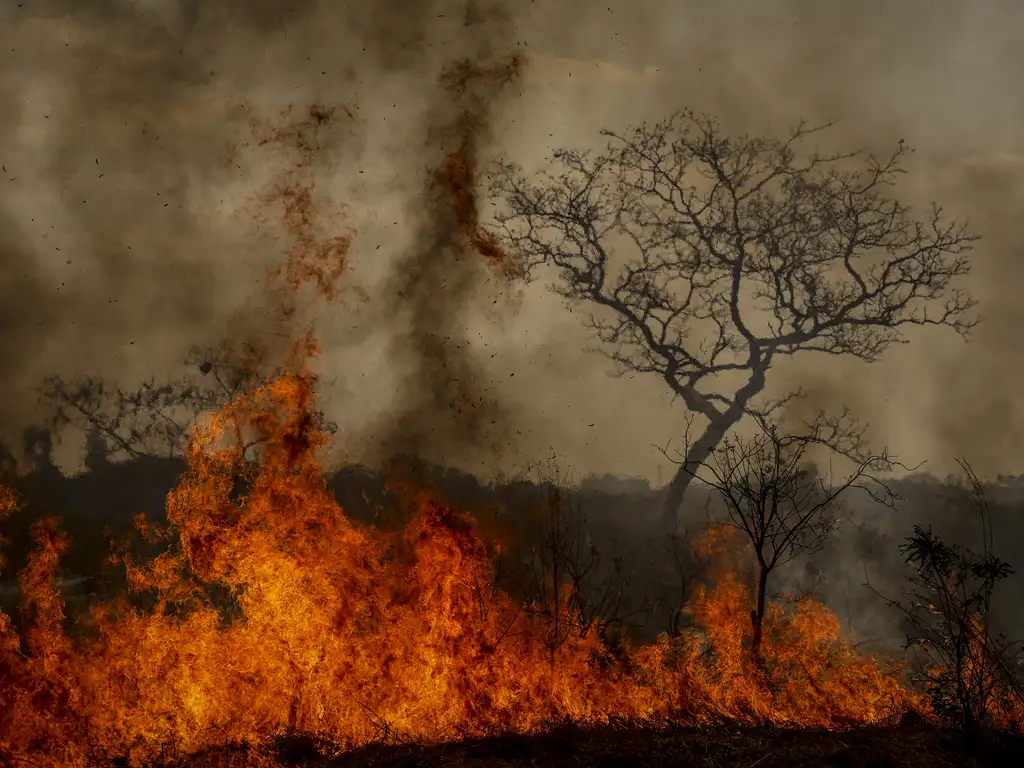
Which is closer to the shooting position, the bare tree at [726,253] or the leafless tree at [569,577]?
the leafless tree at [569,577]

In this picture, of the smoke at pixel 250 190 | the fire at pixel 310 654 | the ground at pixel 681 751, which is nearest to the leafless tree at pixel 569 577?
the fire at pixel 310 654

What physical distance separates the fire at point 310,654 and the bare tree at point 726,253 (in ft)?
14.6

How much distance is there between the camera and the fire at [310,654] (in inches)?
350

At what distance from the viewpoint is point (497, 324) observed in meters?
13.1

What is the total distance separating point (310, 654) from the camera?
9.29 metres

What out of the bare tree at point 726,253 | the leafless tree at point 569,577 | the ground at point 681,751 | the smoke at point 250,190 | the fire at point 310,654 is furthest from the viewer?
the bare tree at point 726,253

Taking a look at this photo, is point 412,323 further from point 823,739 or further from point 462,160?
point 823,739

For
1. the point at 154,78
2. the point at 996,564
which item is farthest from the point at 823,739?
the point at 154,78

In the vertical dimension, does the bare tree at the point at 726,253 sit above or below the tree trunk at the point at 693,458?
above

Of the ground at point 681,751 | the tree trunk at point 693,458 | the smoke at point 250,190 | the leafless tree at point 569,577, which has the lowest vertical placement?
the ground at point 681,751

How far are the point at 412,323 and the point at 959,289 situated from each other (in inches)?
350

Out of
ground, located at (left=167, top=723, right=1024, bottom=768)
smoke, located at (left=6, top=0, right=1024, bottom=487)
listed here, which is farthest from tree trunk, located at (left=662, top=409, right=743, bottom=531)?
ground, located at (left=167, top=723, right=1024, bottom=768)

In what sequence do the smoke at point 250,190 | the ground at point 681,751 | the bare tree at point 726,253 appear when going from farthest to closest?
the bare tree at point 726,253
the smoke at point 250,190
the ground at point 681,751

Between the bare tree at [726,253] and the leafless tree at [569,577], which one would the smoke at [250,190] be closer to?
the leafless tree at [569,577]
